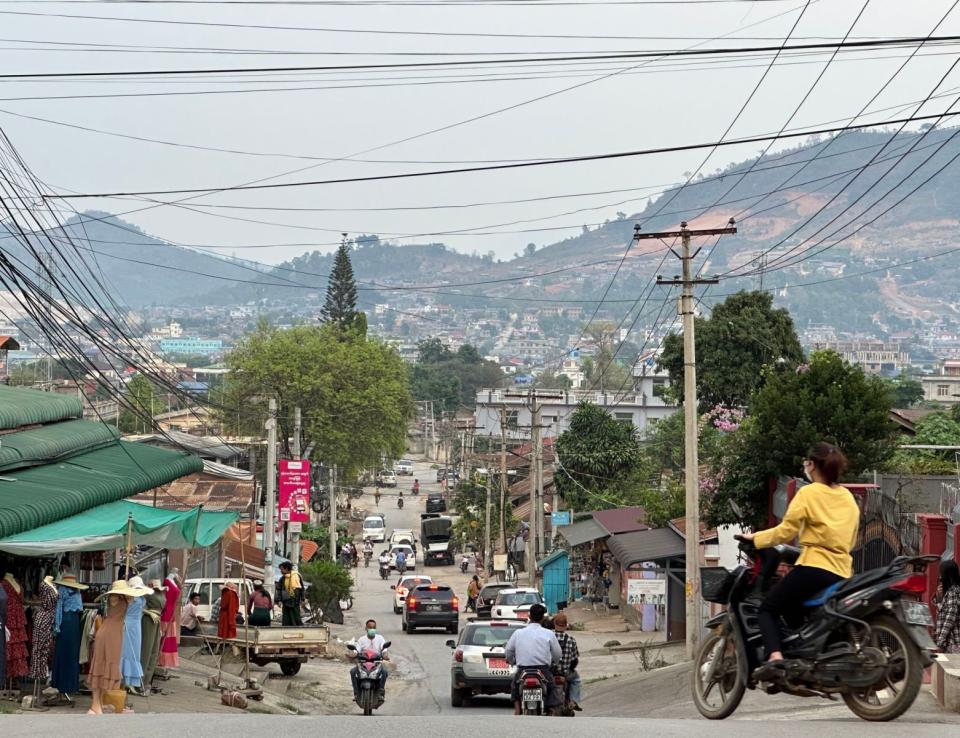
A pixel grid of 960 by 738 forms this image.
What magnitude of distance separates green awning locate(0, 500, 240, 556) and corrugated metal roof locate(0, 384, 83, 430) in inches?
107

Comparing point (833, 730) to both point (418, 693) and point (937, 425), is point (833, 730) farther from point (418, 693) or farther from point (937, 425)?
point (937, 425)

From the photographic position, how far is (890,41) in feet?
52.3

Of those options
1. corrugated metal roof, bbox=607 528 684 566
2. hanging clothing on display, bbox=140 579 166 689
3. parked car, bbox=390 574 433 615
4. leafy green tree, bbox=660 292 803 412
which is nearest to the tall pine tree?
leafy green tree, bbox=660 292 803 412

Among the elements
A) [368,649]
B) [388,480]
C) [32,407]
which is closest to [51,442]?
[32,407]

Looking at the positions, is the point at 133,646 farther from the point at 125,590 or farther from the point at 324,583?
the point at 324,583

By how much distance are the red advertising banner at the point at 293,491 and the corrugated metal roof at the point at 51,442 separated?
12.1 metres

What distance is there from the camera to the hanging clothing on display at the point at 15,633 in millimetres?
14742

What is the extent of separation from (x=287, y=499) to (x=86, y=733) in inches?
1164

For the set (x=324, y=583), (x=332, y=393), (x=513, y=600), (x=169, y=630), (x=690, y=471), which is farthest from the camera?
(x=332, y=393)

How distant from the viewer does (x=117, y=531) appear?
16516mm

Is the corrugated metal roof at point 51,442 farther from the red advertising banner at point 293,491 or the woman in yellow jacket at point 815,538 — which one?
the woman in yellow jacket at point 815,538

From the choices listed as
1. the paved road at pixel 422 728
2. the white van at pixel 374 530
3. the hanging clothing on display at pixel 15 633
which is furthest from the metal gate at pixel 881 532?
the white van at pixel 374 530

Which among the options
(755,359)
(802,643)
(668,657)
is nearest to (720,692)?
(802,643)

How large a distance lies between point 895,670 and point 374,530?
8231cm
